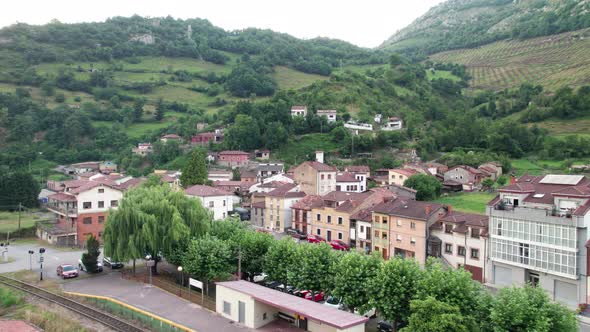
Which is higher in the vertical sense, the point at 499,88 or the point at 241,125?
the point at 499,88

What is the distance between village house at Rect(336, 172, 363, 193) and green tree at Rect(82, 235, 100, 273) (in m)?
39.4

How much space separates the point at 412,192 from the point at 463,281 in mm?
39512

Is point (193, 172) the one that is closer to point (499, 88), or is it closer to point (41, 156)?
point (41, 156)

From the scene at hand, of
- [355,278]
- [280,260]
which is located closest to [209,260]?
[280,260]

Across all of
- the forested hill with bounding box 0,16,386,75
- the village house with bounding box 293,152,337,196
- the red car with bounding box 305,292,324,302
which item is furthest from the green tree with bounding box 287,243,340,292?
the forested hill with bounding box 0,16,386,75

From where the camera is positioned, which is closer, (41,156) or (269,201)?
(269,201)

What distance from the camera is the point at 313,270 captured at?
29.6 m

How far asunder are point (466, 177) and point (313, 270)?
2022 inches

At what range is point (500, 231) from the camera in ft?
123

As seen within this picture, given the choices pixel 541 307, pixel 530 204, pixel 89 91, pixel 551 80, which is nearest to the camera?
pixel 541 307

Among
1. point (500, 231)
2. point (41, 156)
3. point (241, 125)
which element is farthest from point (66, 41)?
point (500, 231)

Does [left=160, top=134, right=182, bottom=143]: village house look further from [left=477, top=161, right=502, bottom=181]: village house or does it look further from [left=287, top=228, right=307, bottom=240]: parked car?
[left=477, top=161, right=502, bottom=181]: village house

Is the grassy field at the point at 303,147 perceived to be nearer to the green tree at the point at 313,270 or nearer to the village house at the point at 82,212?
the village house at the point at 82,212

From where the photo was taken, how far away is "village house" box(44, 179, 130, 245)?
4866 cm
